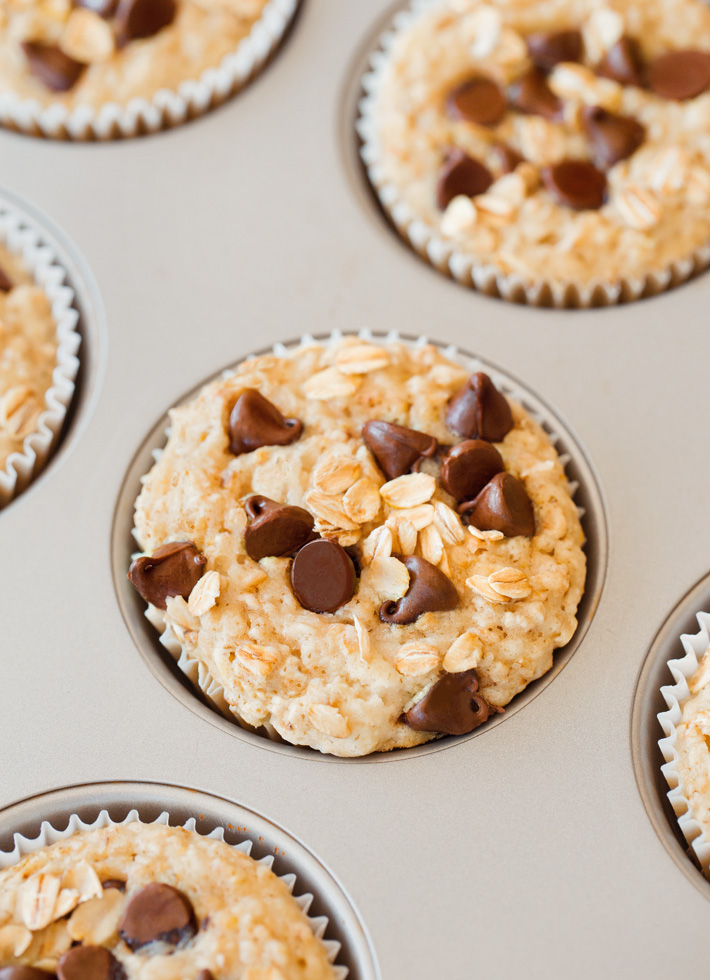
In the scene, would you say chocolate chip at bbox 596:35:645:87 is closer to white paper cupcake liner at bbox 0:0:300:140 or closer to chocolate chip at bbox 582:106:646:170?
chocolate chip at bbox 582:106:646:170

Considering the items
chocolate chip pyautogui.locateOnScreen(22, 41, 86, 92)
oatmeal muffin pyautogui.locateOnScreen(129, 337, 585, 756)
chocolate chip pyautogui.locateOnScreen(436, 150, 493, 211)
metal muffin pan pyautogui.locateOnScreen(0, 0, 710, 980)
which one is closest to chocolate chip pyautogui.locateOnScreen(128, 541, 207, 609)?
oatmeal muffin pyautogui.locateOnScreen(129, 337, 585, 756)

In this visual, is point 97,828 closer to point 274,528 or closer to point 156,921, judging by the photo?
point 156,921

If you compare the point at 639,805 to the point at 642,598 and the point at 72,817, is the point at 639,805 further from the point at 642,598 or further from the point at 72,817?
the point at 72,817

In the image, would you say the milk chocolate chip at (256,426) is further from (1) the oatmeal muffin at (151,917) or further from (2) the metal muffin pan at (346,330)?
(1) the oatmeal muffin at (151,917)

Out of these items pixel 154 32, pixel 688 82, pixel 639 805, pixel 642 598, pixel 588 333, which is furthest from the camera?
pixel 154 32

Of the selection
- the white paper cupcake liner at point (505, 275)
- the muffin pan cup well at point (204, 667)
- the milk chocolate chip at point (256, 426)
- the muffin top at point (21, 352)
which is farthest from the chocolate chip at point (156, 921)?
the white paper cupcake liner at point (505, 275)

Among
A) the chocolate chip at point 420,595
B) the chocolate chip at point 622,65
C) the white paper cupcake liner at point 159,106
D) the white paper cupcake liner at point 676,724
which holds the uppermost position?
the white paper cupcake liner at point 159,106

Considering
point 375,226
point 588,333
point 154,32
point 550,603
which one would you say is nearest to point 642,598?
point 550,603
